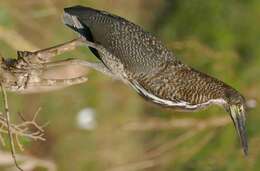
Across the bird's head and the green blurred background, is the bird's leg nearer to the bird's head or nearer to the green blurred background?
the bird's head

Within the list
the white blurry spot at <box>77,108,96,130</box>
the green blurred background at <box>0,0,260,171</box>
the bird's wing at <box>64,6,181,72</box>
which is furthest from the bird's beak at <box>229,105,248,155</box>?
the white blurry spot at <box>77,108,96,130</box>

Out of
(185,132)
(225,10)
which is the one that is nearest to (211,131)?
(185,132)

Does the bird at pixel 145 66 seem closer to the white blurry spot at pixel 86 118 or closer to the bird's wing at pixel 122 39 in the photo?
the bird's wing at pixel 122 39

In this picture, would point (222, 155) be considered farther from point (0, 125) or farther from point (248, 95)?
point (0, 125)

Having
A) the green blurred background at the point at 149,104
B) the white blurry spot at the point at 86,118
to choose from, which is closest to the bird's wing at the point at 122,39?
the green blurred background at the point at 149,104

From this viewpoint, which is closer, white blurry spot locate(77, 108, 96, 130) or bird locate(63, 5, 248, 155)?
bird locate(63, 5, 248, 155)

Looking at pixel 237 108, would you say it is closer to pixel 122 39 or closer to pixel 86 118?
pixel 122 39

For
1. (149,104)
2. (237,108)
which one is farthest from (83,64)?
(149,104)
